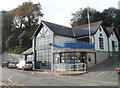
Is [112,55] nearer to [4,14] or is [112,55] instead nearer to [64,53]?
[64,53]

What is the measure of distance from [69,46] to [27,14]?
34.6 m

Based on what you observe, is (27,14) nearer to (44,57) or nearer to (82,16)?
(82,16)

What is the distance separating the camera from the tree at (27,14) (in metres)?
54.7

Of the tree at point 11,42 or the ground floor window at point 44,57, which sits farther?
the tree at point 11,42

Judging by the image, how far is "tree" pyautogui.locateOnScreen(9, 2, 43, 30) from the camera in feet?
179

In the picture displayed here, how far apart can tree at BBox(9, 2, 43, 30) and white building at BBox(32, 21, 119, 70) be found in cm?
2501

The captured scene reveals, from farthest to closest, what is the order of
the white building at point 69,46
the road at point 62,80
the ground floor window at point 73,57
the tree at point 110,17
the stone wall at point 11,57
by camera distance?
the tree at point 110,17, the stone wall at point 11,57, the white building at point 69,46, the ground floor window at point 73,57, the road at point 62,80

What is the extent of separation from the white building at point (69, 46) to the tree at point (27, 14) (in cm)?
2501

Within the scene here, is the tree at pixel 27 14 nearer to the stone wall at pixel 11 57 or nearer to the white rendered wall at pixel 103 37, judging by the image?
the stone wall at pixel 11 57

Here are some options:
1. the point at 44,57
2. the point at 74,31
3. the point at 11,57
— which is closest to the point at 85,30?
the point at 74,31

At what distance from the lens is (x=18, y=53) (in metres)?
47.7

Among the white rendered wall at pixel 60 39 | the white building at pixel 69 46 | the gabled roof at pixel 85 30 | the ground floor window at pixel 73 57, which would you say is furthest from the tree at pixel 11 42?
the ground floor window at pixel 73 57

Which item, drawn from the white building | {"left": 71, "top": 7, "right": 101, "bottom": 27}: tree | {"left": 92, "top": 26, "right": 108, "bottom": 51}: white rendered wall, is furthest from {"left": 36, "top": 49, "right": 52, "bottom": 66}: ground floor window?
{"left": 71, "top": 7, "right": 101, "bottom": 27}: tree

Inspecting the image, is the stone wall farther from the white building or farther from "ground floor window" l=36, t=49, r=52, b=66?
the white building
